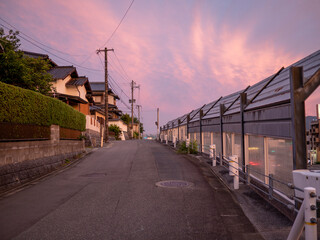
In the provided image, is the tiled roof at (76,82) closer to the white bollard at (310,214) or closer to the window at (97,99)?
the window at (97,99)

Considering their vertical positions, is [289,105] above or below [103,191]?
above

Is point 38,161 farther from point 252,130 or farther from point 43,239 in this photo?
point 252,130

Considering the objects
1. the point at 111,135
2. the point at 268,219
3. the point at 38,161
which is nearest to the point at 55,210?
A: the point at 268,219

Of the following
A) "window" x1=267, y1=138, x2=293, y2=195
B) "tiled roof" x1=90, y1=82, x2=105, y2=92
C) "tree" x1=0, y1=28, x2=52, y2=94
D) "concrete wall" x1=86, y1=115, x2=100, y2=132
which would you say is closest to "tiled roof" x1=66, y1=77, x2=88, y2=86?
"concrete wall" x1=86, y1=115, x2=100, y2=132

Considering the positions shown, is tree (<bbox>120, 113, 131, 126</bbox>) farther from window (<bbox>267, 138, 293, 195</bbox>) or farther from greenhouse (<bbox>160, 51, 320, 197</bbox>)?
window (<bbox>267, 138, 293, 195</bbox>)

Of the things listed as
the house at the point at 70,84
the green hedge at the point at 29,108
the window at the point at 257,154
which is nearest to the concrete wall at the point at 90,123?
the house at the point at 70,84

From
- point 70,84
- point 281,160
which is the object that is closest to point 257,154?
point 281,160

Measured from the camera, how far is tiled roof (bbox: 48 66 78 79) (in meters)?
35.1

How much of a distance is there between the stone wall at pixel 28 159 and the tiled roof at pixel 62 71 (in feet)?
64.1

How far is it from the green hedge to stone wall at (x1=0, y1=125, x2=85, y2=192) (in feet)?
3.12

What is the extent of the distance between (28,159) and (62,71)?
88.2ft

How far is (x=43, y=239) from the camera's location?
213 inches

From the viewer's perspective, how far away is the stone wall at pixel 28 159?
403 inches

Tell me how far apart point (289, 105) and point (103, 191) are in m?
6.73
